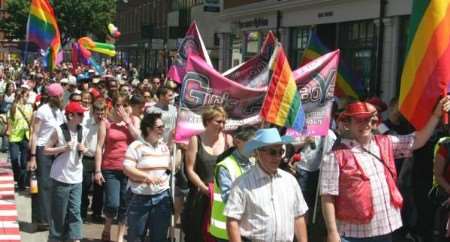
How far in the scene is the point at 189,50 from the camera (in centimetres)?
835

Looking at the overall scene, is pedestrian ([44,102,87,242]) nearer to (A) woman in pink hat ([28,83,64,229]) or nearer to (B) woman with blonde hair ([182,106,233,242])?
(A) woman in pink hat ([28,83,64,229])

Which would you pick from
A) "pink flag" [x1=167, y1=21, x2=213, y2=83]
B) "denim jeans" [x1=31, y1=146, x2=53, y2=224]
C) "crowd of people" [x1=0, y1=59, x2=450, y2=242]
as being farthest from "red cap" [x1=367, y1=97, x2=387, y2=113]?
"denim jeans" [x1=31, y1=146, x2=53, y2=224]

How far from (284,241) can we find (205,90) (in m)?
2.57

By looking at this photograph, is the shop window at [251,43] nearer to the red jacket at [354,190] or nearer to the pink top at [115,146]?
the pink top at [115,146]

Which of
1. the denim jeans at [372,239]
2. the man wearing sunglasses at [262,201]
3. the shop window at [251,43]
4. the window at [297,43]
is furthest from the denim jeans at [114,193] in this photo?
the shop window at [251,43]

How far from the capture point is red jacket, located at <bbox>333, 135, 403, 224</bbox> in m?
5.10

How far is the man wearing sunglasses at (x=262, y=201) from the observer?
15.5ft

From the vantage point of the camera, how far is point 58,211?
777 cm

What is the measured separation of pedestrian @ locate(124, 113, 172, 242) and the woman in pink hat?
219cm

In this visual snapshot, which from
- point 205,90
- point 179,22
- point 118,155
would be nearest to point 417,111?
point 205,90

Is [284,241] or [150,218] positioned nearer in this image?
[284,241]

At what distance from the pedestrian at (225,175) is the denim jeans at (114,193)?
309cm

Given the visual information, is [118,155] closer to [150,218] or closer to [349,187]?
[150,218]

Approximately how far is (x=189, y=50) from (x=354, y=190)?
368cm
